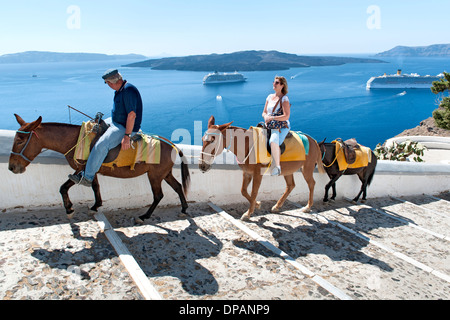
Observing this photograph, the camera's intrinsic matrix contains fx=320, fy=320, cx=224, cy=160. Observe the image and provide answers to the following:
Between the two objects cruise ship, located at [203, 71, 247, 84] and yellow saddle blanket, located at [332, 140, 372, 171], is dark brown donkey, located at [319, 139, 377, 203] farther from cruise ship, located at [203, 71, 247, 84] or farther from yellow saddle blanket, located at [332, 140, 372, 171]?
cruise ship, located at [203, 71, 247, 84]

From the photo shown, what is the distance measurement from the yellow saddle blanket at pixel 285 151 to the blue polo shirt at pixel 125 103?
189 cm

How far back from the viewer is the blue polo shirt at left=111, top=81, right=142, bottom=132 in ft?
13.9

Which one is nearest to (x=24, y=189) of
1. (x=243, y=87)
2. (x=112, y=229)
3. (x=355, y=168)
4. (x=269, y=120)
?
(x=112, y=229)

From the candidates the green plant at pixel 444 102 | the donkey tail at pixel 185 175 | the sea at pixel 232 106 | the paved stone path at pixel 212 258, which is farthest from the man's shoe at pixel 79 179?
the sea at pixel 232 106

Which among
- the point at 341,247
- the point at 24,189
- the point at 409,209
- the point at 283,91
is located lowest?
the point at 409,209

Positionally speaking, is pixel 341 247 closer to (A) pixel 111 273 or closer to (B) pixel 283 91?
(B) pixel 283 91

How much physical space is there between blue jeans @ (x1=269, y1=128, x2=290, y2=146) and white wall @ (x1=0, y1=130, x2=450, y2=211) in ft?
3.50

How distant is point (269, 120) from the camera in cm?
552

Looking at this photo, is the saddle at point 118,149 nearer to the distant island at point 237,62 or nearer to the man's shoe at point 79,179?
the man's shoe at point 79,179

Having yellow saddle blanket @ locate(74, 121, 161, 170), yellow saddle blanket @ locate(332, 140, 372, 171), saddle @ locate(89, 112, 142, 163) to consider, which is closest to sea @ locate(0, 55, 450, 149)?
yellow saddle blanket @ locate(332, 140, 372, 171)

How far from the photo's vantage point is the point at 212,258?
3996 millimetres

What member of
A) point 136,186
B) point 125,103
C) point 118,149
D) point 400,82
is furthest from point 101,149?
point 400,82

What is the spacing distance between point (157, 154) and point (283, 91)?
2.34 metres

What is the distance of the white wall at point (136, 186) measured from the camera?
15.2 feet
